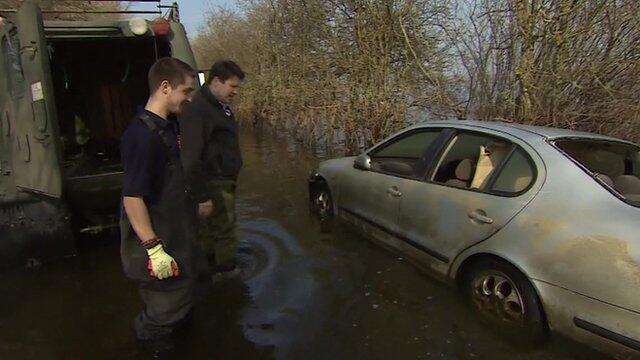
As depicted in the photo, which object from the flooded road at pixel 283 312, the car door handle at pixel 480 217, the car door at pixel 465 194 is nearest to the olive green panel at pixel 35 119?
the flooded road at pixel 283 312

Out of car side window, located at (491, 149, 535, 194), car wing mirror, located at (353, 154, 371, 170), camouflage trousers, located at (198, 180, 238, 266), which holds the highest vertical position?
car side window, located at (491, 149, 535, 194)

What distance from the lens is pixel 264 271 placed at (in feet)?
15.9

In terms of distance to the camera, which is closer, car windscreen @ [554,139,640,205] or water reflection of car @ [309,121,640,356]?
water reflection of car @ [309,121,640,356]

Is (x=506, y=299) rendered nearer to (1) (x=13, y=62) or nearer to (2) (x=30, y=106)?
(2) (x=30, y=106)

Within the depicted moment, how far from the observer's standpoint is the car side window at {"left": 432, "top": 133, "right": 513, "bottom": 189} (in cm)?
392

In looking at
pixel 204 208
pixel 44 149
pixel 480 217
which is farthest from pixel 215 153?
pixel 480 217

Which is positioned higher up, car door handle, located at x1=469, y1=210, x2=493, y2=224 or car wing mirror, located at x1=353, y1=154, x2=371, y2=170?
car wing mirror, located at x1=353, y1=154, x2=371, y2=170

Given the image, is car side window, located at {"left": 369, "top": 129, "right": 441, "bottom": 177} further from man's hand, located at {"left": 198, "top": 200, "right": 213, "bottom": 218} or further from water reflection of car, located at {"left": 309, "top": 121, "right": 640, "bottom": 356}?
man's hand, located at {"left": 198, "top": 200, "right": 213, "bottom": 218}

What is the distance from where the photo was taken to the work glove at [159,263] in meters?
2.67

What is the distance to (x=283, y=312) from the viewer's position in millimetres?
3982

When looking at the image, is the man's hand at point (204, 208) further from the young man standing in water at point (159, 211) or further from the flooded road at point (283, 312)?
the flooded road at point (283, 312)

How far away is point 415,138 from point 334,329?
2.19 meters

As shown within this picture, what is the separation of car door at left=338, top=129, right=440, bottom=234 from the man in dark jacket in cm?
142

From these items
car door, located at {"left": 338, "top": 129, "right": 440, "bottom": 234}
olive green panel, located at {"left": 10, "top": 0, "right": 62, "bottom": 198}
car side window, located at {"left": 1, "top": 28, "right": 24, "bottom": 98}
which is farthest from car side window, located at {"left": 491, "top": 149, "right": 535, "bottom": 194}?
car side window, located at {"left": 1, "top": 28, "right": 24, "bottom": 98}
